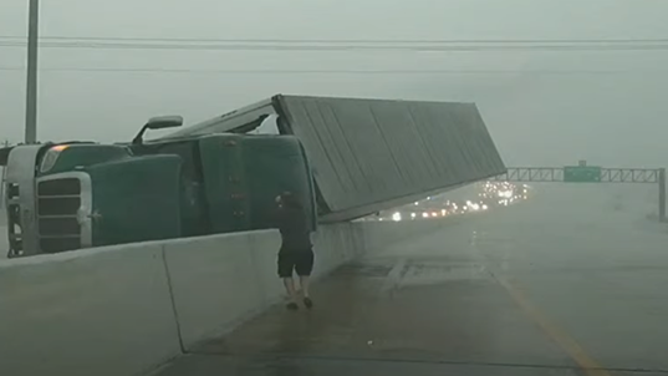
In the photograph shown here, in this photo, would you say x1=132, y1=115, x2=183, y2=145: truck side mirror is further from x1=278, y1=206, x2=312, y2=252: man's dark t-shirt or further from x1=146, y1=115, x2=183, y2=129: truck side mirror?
x1=278, y1=206, x2=312, y2=252: man's dark t-shirt

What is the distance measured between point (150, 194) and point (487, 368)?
7562mm

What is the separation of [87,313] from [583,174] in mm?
94321

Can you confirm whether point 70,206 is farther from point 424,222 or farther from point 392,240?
point 424,222

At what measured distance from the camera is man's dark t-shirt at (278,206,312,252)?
47.0 feet

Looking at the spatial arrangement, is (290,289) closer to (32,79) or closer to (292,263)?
(292,263)

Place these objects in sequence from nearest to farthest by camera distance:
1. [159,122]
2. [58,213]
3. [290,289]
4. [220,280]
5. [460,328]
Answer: [220,280], [460,328], [290,289], [58,213], [159,122]

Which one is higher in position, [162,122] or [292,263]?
[162,122]

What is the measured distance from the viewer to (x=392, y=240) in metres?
39.2

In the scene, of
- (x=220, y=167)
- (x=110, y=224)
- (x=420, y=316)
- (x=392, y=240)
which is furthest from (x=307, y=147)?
(x=392, y=240)

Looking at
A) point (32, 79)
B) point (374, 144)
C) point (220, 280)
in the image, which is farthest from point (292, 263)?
point (374, 144)

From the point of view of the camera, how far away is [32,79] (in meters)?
25.3

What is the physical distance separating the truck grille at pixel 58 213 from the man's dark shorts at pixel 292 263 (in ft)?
10.3

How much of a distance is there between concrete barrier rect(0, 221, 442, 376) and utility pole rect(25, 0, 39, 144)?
491 inches

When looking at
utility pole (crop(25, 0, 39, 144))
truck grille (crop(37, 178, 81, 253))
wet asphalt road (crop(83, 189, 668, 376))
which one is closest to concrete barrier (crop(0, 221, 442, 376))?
wet asphalt road (crop(83, 189, 668, 376))
